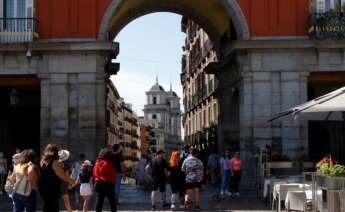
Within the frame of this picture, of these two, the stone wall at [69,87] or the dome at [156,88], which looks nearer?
the stone wall at [69,87]

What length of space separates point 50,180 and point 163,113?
527 ft

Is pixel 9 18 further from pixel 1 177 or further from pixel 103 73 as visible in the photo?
pixel 1 177

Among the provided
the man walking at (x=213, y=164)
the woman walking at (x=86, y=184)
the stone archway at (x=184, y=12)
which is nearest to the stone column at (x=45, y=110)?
the stone archway at (x=184, y=12)

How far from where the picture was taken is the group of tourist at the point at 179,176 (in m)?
18.4

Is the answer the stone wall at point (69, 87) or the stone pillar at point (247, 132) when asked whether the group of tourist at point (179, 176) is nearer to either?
the stone pillar at point (247, 132)

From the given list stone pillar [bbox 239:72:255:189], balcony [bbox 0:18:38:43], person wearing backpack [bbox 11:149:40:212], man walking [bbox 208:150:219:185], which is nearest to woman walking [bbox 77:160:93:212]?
person wearing backpack [bbox 11:149:40:212]

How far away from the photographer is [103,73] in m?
24.8

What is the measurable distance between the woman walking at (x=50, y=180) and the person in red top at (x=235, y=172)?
11071mm

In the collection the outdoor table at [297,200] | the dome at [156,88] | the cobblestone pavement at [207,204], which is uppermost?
the dome at [156,88]

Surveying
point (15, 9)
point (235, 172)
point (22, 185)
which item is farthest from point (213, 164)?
point (22, 185)

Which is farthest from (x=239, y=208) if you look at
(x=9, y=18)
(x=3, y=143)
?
(x=3, y=143)

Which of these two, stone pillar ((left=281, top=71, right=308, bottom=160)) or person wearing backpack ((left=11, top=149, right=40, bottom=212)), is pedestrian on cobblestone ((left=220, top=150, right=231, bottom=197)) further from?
person wearing backpack ((left=11, top=149, right=40, bottom=212))

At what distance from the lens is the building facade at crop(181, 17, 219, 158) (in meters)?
40.2

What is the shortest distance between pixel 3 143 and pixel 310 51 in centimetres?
1447
